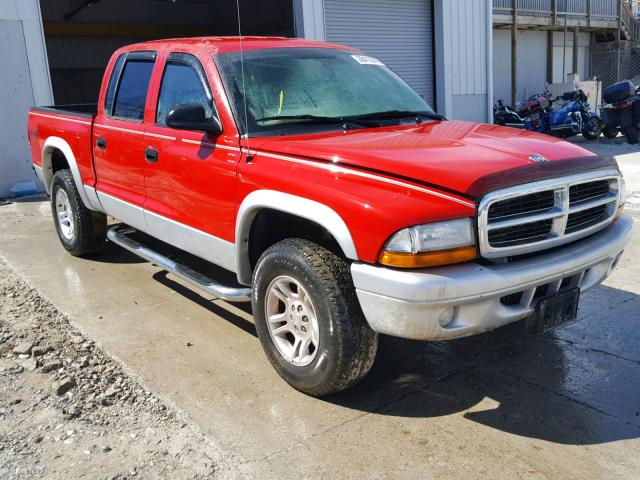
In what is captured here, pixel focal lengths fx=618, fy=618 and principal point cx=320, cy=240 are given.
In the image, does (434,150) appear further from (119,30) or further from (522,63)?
(522,63)

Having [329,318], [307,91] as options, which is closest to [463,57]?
[307,91]

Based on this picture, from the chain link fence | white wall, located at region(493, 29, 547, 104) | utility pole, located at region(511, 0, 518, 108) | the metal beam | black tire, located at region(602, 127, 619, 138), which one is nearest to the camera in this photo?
black tire, located at region(602, 127, 619, 138)

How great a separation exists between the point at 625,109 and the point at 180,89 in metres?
13.6

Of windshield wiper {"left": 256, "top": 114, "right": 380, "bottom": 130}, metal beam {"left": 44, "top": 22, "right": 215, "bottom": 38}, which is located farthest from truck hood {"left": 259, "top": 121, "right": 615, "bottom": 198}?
metal beam {"left": 44, "top": 22, "right": 215, "bottom": 38}

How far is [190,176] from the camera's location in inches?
158

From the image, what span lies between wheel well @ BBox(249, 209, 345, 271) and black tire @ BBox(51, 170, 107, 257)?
278cm

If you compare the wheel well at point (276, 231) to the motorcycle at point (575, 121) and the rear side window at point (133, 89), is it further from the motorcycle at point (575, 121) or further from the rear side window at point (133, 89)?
the motorcycle at point (575, 121)

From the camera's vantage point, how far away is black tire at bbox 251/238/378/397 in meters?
3.04

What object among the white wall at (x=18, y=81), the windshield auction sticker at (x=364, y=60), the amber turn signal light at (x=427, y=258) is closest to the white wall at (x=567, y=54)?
the white wall at (x=18, y=81)

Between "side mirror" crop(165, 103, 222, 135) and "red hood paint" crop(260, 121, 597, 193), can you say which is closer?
"red hood paint" crop(260, 121, 597, 193)

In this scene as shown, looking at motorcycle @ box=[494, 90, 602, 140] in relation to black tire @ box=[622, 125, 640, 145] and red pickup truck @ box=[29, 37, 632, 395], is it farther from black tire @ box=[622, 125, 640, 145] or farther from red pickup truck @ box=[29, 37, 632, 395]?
red pickup truck @ box=[29, 37, 632, 395]

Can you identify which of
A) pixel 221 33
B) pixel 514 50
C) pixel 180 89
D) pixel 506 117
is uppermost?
pixel 221 33

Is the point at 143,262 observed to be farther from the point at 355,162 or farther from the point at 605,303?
the point at 605,303

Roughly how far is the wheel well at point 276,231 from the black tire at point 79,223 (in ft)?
9.11
